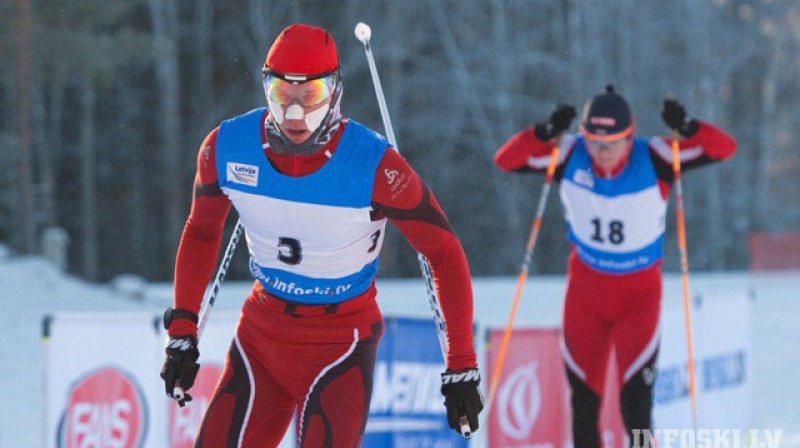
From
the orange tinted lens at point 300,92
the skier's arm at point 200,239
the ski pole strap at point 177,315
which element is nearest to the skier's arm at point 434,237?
the orange tinted lens at point 300,92

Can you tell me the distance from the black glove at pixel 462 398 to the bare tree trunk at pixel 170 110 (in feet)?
86.0

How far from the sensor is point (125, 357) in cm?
693

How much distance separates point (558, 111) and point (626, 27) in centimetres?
2915

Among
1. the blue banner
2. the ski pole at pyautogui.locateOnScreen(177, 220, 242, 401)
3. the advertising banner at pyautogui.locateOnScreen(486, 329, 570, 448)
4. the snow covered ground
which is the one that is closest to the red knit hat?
the ski pole at pyautogui.locateOnScreen(177, 220, 242, 401)

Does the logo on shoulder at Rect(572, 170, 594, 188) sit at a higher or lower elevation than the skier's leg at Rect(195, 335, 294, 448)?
higher

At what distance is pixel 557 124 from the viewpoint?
7.05 m

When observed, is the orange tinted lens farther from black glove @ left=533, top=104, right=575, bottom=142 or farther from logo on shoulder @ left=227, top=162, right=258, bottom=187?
black glove @ left=533, top=104, right=575, bottom=142

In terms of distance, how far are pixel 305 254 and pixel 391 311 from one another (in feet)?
46.1

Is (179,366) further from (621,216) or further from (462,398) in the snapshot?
(621,216)

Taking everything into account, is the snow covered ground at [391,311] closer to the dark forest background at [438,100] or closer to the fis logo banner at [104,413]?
the fis logo banner at [104,413]

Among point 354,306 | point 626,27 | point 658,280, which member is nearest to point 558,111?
point 658,280

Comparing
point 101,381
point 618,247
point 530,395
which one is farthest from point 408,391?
point 101,381

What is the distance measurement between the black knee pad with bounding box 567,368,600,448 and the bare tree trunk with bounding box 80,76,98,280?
1011 inches

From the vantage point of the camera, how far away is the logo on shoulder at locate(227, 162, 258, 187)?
4105 millimetres
